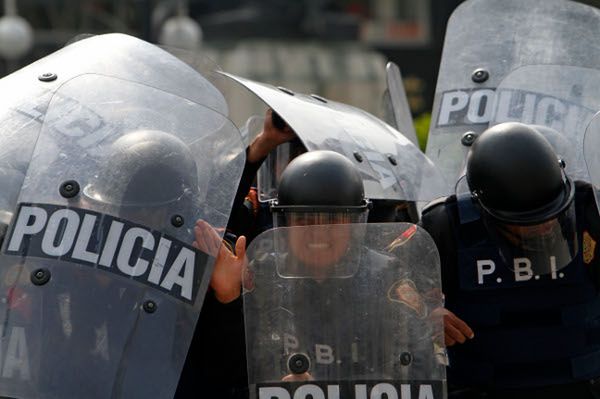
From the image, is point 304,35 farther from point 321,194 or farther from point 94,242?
point 94,242

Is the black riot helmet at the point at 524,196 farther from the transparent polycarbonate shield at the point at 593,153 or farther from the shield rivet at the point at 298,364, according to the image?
the shield rivet at the point at 298,364

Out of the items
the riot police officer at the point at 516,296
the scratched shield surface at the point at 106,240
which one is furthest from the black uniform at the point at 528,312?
the scratched shield surface at the point at 106,240

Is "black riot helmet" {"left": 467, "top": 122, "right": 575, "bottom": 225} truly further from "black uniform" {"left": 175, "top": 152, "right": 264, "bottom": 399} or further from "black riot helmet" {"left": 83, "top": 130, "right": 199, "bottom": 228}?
"black riot helmet" {"left": 83, "top": 130, "right": 199, "bottom": 228}

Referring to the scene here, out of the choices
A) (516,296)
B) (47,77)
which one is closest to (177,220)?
(47,77)

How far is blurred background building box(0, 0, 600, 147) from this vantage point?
27.1 metres

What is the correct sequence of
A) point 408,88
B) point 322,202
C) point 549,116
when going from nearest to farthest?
point 322,202, point 549,116, point 408,88

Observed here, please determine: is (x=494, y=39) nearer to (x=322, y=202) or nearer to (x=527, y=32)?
(x=527, y=32)

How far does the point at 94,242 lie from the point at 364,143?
1454 mm

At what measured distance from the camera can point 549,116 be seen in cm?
497

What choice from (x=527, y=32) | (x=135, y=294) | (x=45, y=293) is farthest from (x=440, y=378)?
(x=527, y=32)

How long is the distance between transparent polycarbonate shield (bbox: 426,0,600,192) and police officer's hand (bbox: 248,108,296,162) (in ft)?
2.28

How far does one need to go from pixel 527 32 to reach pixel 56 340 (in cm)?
250

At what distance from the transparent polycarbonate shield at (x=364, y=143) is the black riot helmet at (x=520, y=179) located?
540 millimetres

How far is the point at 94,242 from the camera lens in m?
3.59
